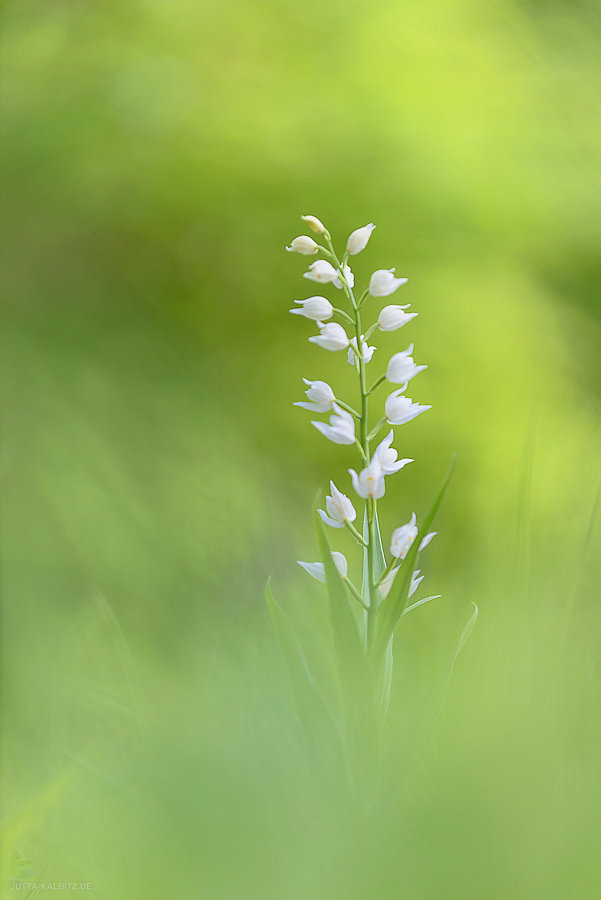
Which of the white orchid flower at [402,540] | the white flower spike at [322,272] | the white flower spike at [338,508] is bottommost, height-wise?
the white orchid flower at [402,540]

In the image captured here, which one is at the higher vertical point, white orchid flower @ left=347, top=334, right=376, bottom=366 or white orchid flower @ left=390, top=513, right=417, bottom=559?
white orchid flower @ left=347, top=334, right=376, bottom=366

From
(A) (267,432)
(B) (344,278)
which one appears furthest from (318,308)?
(A) (267,432)

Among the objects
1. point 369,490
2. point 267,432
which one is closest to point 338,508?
point 369,490

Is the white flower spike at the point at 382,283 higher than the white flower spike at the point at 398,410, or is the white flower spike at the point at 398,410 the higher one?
the white flower spike at the point at 382,283

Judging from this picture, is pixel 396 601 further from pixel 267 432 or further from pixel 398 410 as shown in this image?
pixel 267 432

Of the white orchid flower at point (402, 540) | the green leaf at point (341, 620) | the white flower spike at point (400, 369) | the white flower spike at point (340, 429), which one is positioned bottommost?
the green leaf at point (341, 620)

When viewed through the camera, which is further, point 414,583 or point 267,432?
point 267,432
